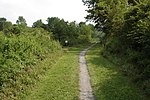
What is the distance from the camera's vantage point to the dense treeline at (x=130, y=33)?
20203 millimetres

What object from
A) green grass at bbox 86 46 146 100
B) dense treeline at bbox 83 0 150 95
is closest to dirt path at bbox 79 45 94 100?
green grass at bbox 86 46 146 100

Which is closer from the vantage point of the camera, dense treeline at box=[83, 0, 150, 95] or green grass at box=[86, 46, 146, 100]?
green grass at box=[86, 46, 146, 100]

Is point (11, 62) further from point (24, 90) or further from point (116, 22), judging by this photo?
point (116, 22)

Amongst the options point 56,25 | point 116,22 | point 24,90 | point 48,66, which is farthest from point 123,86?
point 56,25

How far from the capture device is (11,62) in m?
18.8

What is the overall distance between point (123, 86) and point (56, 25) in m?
53.1

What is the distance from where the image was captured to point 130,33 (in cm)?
2641

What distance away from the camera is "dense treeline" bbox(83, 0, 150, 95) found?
20203 mm

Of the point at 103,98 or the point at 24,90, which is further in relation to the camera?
the point at 24,90

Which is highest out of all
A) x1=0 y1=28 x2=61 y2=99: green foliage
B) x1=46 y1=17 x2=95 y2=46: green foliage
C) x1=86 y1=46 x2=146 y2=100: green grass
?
x1=46 y1=17 x2=95 y2=46: green foliage

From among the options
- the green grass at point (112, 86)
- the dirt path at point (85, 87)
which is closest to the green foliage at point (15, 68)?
the dirt path at point (85, 87)

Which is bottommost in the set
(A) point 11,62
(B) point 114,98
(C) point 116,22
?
(B) point 114,98

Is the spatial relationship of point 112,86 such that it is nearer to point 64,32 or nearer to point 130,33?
point 130,33

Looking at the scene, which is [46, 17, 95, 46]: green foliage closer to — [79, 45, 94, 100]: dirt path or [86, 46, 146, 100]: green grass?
[86, 46, 146, 100]: green grass
